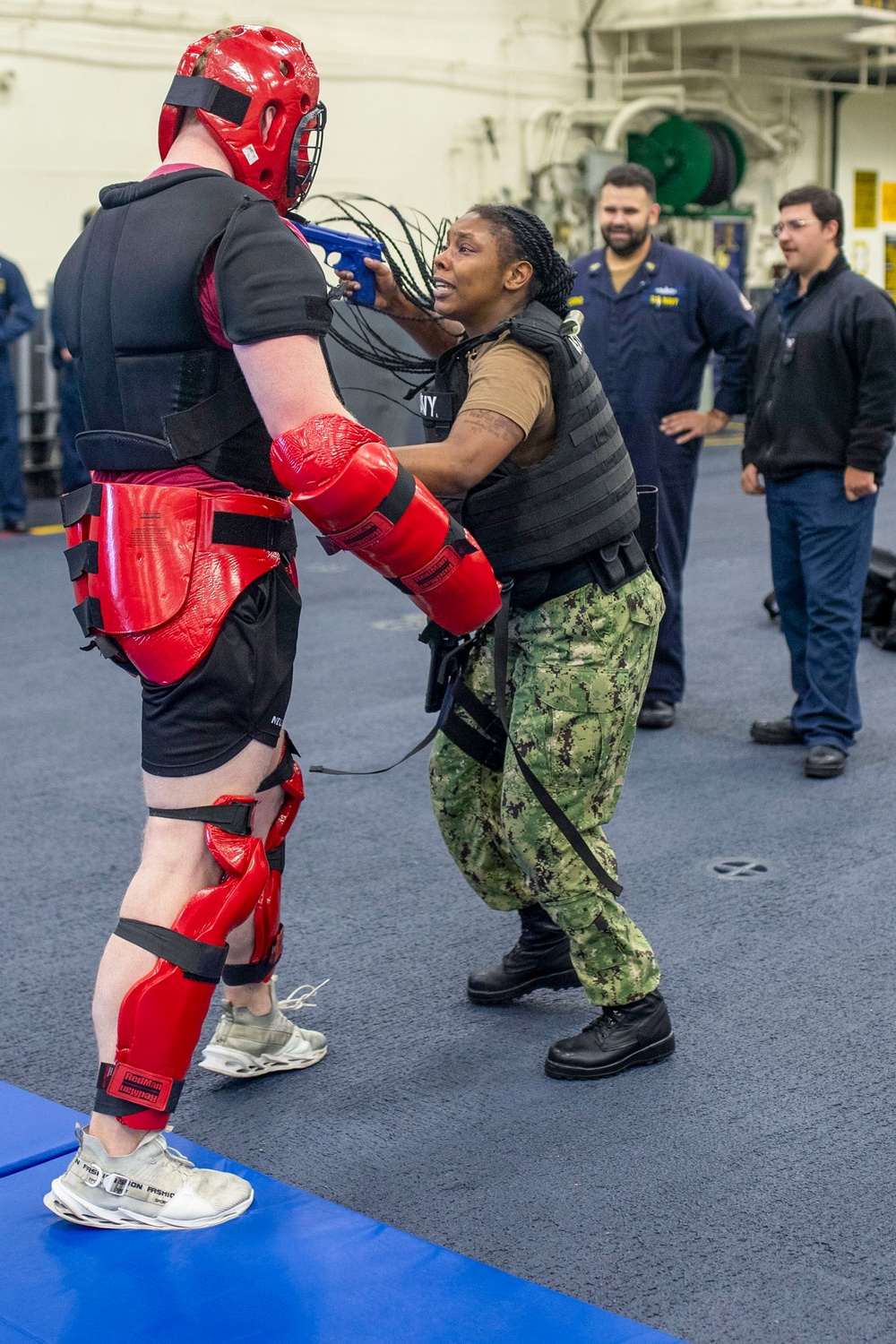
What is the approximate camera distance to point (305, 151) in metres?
2.17

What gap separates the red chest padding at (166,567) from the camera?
2059 mm

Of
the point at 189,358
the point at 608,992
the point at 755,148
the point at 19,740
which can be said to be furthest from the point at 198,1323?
the point at 755,148

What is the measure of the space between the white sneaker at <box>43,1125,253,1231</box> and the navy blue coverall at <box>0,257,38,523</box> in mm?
7109

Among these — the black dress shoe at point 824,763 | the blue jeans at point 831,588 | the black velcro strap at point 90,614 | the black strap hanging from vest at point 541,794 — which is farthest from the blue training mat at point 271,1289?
the blue jeans at point 831,588

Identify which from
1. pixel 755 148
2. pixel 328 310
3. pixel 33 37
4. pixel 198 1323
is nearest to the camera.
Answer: pixel 198 1323

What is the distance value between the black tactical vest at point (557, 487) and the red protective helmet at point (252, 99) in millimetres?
475

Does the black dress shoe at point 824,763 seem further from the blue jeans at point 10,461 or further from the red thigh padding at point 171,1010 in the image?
the blue jeans at point 10,461

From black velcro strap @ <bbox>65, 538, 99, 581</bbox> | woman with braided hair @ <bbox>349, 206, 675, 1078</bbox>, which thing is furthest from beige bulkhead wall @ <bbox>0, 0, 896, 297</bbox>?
black velcro strap @ <bbox>65, 538, 99, 581</bbox>

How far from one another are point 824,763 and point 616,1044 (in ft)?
6.42

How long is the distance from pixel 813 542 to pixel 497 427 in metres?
2.46

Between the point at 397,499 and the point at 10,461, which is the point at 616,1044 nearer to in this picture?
the point at 397,499

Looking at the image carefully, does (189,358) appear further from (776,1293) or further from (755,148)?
(755,148)

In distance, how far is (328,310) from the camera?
6.59ft

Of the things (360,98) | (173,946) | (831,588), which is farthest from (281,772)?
(360,98)
